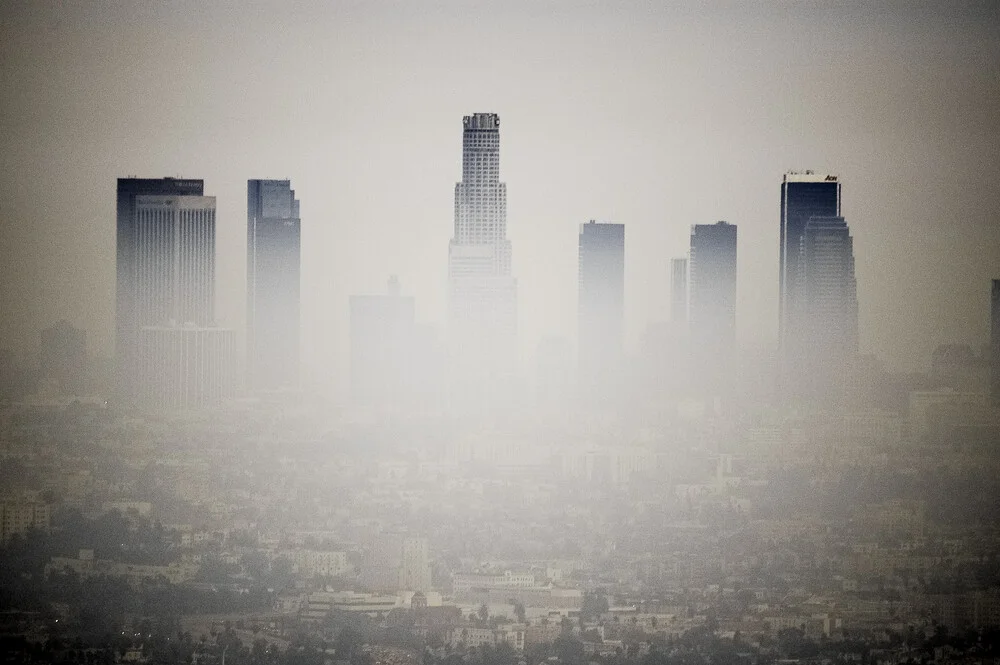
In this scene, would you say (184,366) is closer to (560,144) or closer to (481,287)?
(481,287)

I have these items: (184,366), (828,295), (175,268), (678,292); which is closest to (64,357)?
(184,366)

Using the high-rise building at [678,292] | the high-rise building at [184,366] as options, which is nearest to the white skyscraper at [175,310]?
the high-rise building at [184,366]

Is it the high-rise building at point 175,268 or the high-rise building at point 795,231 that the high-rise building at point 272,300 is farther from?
the high-rise building at point 795,231

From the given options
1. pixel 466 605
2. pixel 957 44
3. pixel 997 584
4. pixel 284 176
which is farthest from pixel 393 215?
pixel 997 584

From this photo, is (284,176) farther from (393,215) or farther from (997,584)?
(997,584)

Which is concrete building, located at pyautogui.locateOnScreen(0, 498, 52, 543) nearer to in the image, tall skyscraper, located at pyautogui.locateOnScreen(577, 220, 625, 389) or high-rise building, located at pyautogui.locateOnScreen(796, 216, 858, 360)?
tall skyscraper, located at pyautogui.locateOnScreen(577, 220, 625, 389)

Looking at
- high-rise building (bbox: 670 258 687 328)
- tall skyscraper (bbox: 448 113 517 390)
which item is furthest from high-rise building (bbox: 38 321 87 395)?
high-rise building (bbox: 670 258 687 328)
